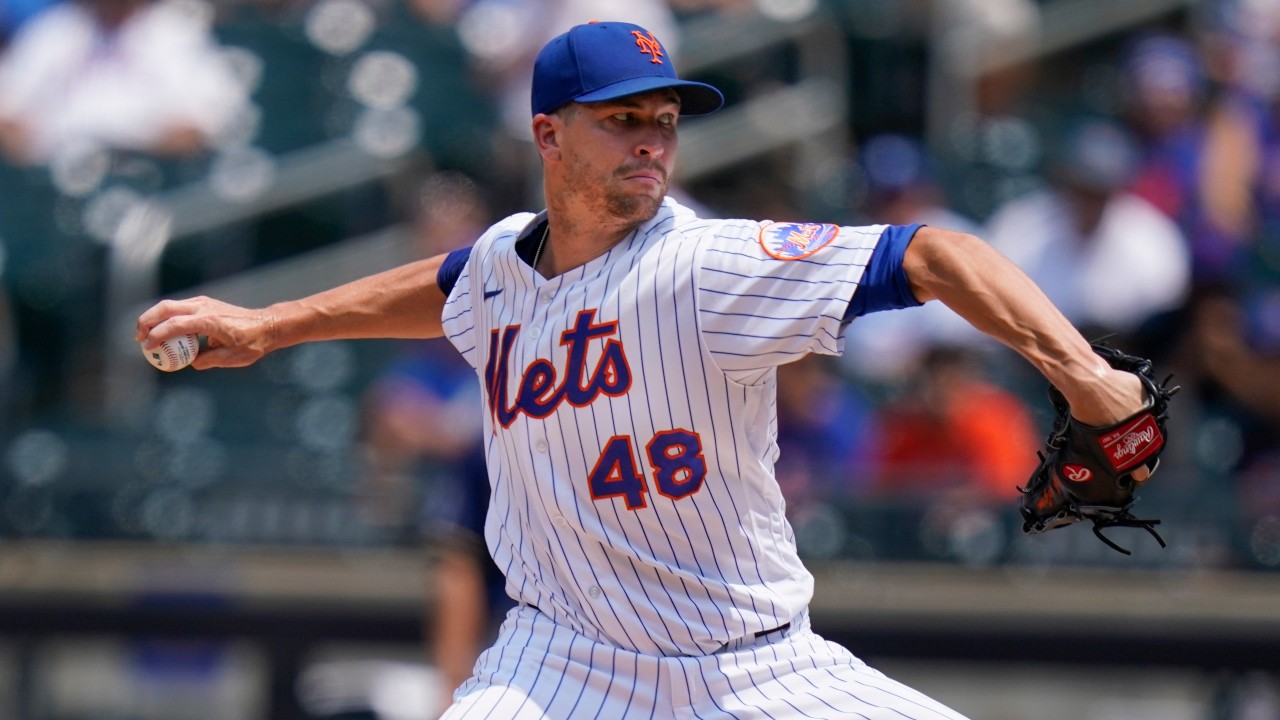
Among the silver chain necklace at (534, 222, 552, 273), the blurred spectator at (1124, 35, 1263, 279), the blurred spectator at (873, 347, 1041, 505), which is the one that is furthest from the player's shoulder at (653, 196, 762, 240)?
the blurred spectator at (1124, 35, 1263, 279)

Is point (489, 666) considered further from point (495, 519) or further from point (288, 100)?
point (288, 100)

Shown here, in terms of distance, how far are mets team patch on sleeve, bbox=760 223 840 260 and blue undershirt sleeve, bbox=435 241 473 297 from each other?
72 centimetres

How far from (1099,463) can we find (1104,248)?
3943 millimetres

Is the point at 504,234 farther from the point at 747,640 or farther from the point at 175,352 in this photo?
the point at 747,640

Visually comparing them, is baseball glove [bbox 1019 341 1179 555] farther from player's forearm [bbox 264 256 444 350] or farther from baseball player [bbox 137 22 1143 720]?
player's forearm [bbox 264 256 444 350]

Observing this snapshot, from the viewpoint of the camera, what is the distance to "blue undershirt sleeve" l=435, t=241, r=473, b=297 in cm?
340

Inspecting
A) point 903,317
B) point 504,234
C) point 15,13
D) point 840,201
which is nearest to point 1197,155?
point 903,317

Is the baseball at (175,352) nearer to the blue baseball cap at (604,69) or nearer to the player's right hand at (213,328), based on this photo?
the player's right hand at (213,328)

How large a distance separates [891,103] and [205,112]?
3.29m

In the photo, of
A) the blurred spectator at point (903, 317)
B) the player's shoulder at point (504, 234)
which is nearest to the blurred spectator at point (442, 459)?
the blurred spectator at point (903, 317)

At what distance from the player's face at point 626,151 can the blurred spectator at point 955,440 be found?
3.18 m

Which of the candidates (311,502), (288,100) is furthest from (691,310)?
(288,100)

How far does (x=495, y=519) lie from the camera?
3.27 metres

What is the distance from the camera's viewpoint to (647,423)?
9.67 feet
